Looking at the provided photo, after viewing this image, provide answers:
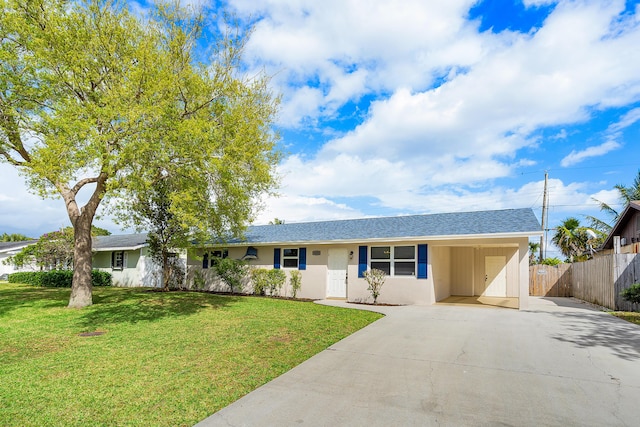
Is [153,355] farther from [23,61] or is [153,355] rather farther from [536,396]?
[23,61]

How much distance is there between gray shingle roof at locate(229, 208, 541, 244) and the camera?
1309cm

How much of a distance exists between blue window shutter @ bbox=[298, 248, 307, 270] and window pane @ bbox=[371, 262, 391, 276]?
3351mm

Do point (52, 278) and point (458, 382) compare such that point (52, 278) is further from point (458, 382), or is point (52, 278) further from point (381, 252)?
point (458, 382)

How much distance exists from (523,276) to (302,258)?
8993 mm

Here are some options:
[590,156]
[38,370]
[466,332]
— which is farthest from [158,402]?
[590,156]

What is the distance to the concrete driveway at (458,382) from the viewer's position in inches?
157

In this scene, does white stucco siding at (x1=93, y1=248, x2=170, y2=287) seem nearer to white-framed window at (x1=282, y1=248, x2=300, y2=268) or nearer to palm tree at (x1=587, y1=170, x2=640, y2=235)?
white-framed window at (x1=282, y1=248, x2=300, y2=268)

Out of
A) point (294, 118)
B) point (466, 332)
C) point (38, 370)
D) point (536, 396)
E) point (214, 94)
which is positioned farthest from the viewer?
point (294, 118)

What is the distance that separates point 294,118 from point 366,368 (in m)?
11.9

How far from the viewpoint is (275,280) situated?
17062mm

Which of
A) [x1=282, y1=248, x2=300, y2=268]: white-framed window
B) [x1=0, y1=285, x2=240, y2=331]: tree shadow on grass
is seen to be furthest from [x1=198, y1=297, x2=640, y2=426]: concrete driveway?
[x1=282, y1=248, x2=300, y2=268]: white-framed window

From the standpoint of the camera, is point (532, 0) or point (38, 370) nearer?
point (38, 370)

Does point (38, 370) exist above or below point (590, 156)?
below

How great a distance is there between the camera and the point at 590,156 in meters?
24.7
